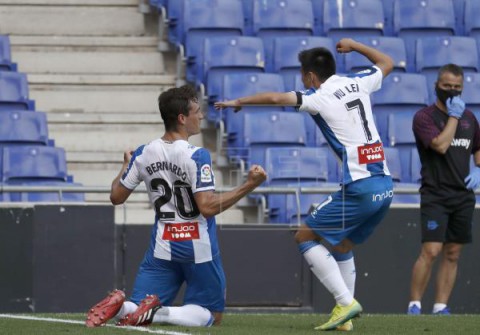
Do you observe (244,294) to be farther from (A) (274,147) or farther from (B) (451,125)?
(B) (451,125)

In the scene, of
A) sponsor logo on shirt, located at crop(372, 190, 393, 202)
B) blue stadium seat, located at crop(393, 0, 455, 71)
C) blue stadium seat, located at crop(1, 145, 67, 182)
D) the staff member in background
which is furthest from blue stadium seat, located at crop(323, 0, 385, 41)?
sponsor logo on shirt, located at crop(372, 190, 393, 202)

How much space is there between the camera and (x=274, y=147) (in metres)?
13.1

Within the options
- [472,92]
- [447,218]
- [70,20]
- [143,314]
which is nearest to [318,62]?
[143,314]

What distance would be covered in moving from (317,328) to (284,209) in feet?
12.5

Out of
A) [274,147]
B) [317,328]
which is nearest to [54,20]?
[274,147]

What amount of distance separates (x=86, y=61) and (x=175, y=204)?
24.9ft

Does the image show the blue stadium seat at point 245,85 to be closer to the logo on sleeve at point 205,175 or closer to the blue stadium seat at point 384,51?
the blue stadium seat at point 384,51

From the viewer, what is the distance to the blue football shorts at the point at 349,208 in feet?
27.3

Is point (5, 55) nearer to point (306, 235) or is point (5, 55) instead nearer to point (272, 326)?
point (306, 235)

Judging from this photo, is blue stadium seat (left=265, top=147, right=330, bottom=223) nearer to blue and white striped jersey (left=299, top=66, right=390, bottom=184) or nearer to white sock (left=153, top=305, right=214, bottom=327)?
blue and white striped jersey (left=299, top=66, right=390, bottom=184)

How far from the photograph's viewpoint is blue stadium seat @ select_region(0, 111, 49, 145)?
43.4 feet

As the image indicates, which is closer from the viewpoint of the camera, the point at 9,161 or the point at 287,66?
the point at 9,161

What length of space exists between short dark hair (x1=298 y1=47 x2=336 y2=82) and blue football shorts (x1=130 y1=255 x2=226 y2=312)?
1.39 meters

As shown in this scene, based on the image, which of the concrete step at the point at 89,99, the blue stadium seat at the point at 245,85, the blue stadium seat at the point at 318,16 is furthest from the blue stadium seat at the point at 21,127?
the blue stadium seat at the point at 318,16
